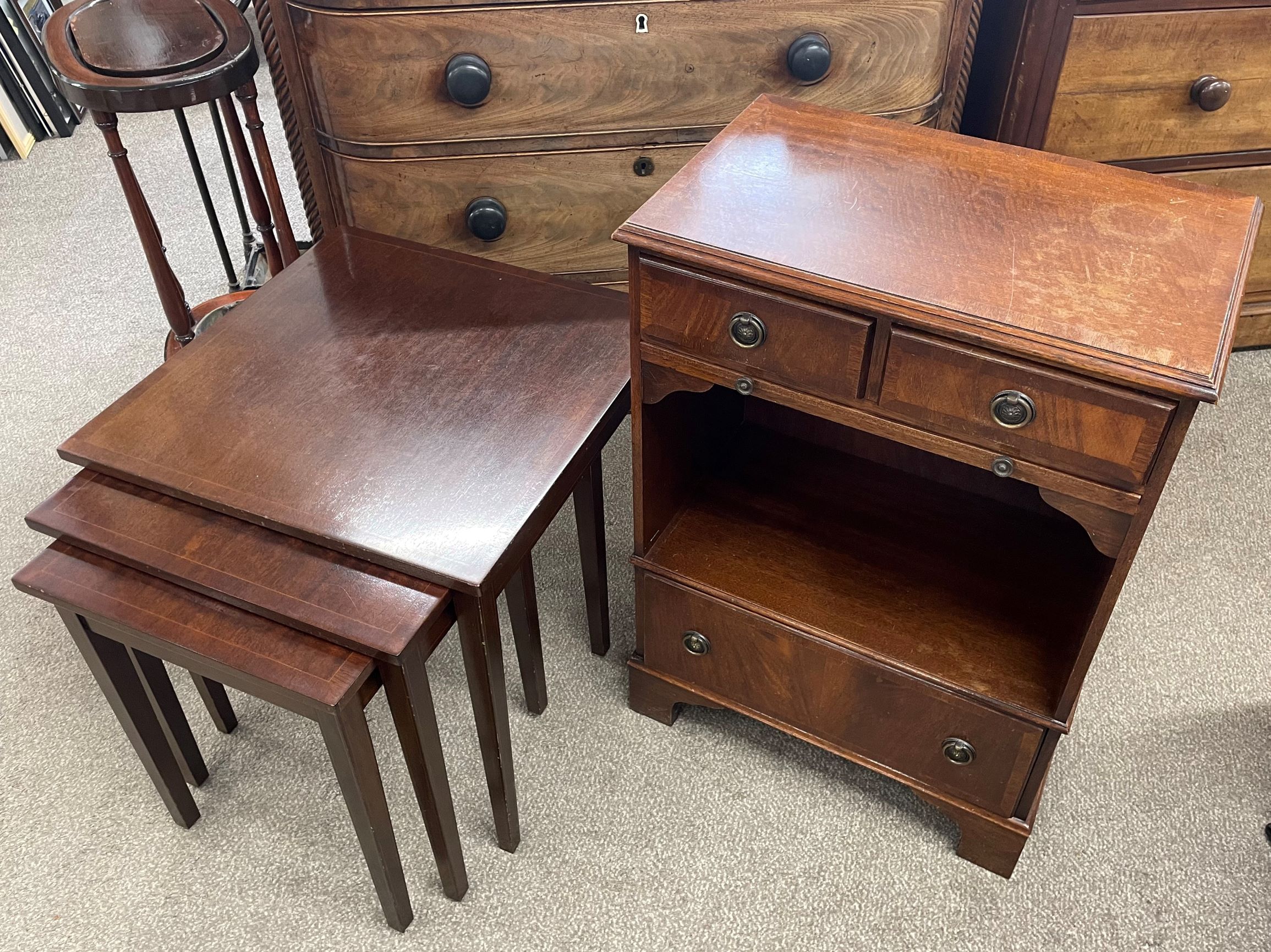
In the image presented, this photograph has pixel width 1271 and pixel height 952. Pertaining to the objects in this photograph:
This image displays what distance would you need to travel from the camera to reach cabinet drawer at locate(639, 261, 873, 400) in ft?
3.56

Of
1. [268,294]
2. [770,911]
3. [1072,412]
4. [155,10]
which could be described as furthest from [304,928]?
[155,10]

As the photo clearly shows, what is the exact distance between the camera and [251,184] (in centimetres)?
196

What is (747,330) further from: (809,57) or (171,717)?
(171,717)

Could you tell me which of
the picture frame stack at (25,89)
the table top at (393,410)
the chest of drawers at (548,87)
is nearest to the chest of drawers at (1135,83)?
the chest of drawers at (548,87)

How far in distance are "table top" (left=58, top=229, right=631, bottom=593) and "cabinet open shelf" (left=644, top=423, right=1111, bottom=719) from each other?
0.86ft

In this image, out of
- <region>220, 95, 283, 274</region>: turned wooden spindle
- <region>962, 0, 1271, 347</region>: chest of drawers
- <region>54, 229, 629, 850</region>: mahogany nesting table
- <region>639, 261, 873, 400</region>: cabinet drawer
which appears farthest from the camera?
<region>220, 95, 283, 274</region>: turned wooden spindle

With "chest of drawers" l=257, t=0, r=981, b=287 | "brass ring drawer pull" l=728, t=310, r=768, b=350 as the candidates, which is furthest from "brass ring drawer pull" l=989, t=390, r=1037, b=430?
"chest of drawers" l=257, t=0, r=981, b=287

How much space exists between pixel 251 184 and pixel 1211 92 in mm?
1694

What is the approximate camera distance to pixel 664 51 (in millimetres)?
1605

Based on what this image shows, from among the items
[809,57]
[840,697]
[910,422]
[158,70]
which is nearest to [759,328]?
[910,422]

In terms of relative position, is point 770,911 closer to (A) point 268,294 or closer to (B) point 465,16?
(A) point 268,294

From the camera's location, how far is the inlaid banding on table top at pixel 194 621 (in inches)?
44.4

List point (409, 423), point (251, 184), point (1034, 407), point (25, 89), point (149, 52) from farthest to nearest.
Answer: point (25, 89), point (251, 184), point (149, 52), point (409, 423), point (1034, 407)

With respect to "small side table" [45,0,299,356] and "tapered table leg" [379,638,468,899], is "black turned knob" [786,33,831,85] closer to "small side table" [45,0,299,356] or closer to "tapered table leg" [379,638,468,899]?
"small side table" [45,0,299,356]
